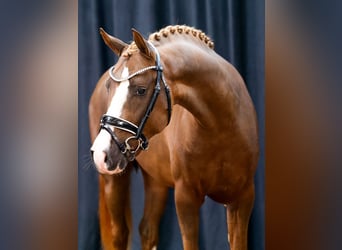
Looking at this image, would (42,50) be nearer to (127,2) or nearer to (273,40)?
(273,40)

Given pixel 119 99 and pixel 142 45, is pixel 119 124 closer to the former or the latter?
pixel 119 99

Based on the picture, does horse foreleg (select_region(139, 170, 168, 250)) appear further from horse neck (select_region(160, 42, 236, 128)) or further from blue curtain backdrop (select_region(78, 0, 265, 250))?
horse neck (select_region(160, 42, 236, 128))

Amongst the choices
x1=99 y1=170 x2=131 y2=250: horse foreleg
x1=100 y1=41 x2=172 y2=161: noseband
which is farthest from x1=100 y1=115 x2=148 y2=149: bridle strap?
x1=99 y1=170 x2=131 y2=250: horse foreleg

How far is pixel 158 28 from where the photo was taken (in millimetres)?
2033

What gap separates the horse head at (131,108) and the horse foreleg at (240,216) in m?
0.41

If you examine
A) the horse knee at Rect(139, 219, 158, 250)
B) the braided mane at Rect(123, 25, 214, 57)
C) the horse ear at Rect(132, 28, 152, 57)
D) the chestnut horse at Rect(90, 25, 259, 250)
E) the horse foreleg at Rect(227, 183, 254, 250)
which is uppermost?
the braided mane at Rect(123, 25, 214, 57)

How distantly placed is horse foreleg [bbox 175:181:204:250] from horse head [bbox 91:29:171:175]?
0.28m

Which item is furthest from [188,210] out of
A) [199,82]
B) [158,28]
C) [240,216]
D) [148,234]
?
[158,28]

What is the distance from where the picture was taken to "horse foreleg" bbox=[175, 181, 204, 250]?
1292mm

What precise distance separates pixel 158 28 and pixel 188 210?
3.31ft

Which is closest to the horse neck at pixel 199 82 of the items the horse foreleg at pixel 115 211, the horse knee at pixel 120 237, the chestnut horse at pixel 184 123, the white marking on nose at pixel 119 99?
the chestnut horse at pixel 184 123

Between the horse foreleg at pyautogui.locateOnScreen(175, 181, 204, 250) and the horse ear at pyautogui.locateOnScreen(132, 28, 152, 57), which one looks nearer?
the horse ear at pyautogui.locateOnScreen(132, 28, 152, 57)

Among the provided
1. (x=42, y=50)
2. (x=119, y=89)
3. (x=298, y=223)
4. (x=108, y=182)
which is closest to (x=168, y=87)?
(x=119, y=89)

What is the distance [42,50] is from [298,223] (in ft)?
1.95
